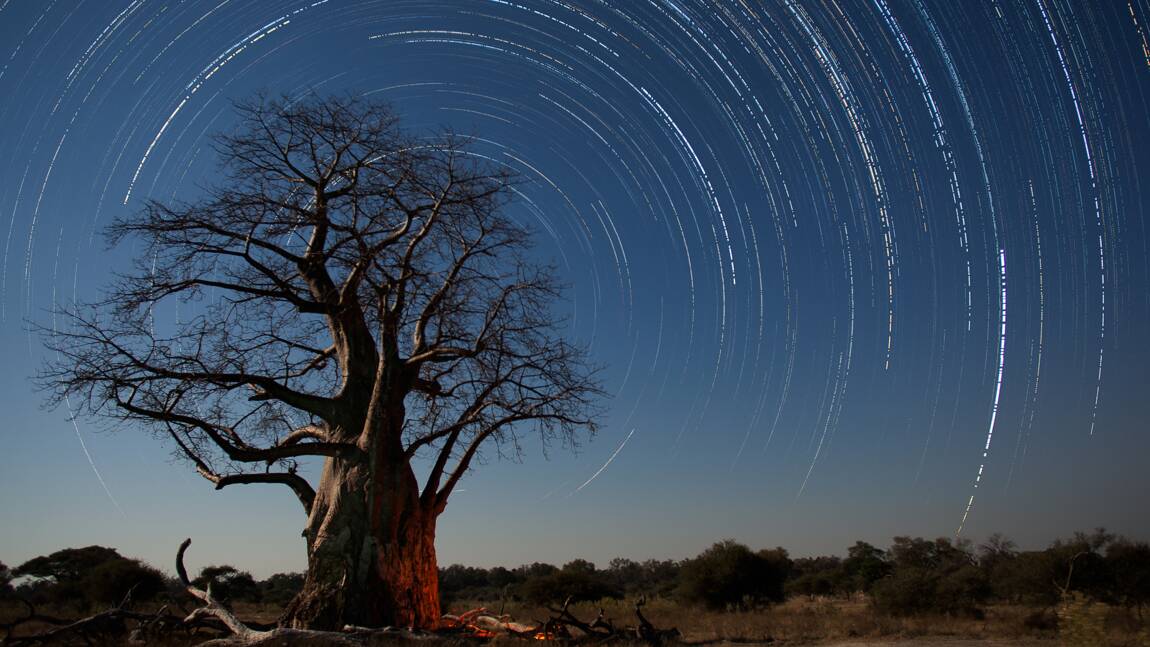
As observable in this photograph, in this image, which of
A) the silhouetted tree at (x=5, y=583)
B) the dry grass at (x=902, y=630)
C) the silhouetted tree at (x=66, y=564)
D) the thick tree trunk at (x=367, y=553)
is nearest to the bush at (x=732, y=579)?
the dry grass at (x=902, y=630)

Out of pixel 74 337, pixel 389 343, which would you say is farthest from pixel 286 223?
pixel 74 337

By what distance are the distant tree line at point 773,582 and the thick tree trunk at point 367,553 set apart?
3330mm

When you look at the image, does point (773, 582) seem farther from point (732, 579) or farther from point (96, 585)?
point (96, 585)

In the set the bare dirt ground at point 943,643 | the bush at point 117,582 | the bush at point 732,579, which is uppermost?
the bush at point 117,582

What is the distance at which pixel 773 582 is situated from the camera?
84.6ft

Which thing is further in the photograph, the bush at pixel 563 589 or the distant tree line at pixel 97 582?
the bush at pixel 563 589

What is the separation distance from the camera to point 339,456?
920 cm

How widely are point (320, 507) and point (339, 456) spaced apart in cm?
73

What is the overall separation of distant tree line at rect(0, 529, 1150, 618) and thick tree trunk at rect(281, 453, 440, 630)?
10.9 ft

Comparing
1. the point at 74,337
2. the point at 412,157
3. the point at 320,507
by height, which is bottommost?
the point at 320,507

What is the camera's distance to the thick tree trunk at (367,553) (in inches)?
327

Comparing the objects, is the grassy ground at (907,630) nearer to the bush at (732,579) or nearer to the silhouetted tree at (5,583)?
the bush at (732,579)

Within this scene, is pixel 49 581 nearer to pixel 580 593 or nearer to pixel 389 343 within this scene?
pixel 580 593

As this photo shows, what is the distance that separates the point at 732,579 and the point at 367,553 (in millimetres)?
20140
